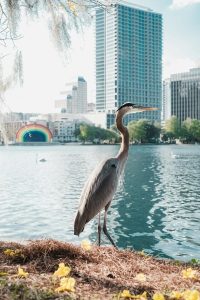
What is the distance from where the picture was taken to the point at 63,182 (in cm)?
3619

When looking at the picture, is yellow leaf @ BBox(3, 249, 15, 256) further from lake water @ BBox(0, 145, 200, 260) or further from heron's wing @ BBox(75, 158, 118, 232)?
lake water @ BBox(0, 145, 200, 260)

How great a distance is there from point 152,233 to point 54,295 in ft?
42.8

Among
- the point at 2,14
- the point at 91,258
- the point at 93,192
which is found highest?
the point at 2,14

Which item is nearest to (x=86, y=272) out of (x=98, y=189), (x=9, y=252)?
(x=9, y=252)

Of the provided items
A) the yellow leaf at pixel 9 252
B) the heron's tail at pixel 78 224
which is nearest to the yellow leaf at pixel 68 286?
the yellow leaf at pixel 9 252

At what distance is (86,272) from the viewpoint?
4805mm

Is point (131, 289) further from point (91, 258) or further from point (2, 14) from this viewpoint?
point (2, 14)

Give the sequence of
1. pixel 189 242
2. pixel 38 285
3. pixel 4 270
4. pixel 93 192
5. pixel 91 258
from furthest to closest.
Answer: pixel 189 242
pixel 93 192
pixel 91 258
pixel 4 270
pixel 38 285

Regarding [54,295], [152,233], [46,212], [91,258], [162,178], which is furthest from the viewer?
[162,178]

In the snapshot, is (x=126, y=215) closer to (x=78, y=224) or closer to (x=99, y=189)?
(x=99, y=189)

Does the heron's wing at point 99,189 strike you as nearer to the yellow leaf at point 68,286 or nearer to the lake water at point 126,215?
the lake water at point 126,215

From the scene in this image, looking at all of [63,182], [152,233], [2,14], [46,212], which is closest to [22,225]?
[46,212]

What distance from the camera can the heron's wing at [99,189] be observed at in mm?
6676

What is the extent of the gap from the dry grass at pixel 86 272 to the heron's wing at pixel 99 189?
1.99ft
